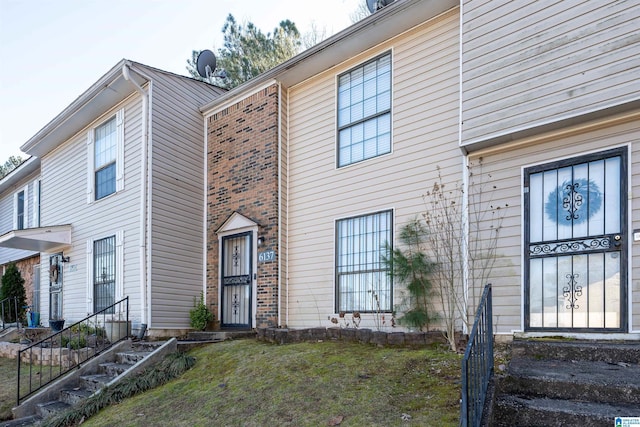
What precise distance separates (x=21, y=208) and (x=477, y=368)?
17865mm

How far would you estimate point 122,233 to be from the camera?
988cm

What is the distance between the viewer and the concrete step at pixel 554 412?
325cm

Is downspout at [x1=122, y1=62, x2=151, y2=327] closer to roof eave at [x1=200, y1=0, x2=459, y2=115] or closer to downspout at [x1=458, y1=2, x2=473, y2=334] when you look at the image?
roof eave at [x1=200, y1=0, x2=459, y2=115]

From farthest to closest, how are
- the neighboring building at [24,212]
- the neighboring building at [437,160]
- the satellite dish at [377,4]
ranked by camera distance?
the neighboring building at [24,212] < the satellite dish at [377,4] < the neighboring building at [437,160]

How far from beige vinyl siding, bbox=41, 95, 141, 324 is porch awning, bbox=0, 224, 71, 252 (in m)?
0.20

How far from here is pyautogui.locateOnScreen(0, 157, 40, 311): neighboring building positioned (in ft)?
48.8

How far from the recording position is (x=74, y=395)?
6672mm

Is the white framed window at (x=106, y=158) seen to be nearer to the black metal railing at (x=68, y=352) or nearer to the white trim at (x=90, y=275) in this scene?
the white trim at (x=90, y=275)

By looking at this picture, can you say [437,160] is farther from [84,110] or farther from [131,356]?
[84,110]

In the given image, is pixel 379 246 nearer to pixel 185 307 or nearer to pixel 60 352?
pixel 185 307

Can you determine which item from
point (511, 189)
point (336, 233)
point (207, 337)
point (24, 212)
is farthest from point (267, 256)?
point (24, 212)

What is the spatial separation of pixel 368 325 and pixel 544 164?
357 cm

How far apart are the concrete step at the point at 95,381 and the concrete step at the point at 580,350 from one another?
5.66m

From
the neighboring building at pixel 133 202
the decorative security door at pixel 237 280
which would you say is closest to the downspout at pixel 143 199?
the neighboring building at pixel 133 202
